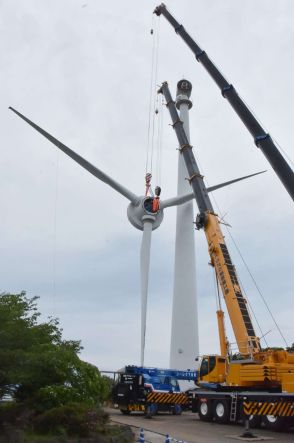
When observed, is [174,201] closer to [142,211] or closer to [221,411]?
[142,211]

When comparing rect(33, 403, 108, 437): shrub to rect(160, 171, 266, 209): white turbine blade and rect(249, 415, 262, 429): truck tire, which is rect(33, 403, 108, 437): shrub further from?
rect(160, 171, 266, 209): white turbine blade

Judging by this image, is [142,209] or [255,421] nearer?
[255,421]

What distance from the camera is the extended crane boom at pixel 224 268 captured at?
2205 centimetres

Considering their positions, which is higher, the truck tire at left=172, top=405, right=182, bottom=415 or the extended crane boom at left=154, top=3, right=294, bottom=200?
the extended crane boom at left=154, top=3, right=294, bottom=200

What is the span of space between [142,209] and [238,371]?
18.7 m

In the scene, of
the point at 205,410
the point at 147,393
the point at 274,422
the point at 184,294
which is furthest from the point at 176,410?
the point at 184,294

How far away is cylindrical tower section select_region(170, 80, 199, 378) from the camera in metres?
37.8

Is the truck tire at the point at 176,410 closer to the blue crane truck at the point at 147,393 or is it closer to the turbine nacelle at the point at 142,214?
the blue crane truck at the point at 147,393

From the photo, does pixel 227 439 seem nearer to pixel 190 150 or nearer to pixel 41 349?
pixel 41 349

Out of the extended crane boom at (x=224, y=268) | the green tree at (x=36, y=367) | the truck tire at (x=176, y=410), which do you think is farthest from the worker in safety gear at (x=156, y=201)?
the green tree at (x=36, y=367)

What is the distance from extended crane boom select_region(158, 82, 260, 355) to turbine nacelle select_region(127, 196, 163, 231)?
9.20m

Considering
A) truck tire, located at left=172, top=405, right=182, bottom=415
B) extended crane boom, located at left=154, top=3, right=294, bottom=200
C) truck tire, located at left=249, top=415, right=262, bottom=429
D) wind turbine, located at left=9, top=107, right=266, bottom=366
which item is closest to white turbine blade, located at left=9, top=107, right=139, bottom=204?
wind turbine, located at left=9, top=107, right=266, bottom=366

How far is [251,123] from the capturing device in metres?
20.3

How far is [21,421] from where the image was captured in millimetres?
13883
